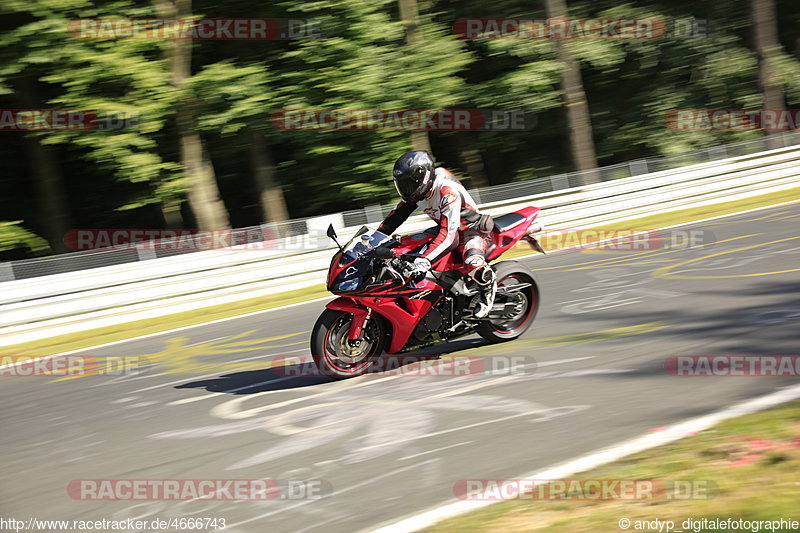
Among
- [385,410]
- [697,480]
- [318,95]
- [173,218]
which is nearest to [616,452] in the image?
[697,480]

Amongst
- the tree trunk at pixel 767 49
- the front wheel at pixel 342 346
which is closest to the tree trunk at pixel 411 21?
the tree trunk at pixel 767 49

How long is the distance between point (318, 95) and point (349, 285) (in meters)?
14.4

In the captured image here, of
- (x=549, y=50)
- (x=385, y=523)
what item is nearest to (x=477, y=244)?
(x=385, y=523)

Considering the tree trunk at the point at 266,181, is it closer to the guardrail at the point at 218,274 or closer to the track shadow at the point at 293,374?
the guardrail at the point at 218,274

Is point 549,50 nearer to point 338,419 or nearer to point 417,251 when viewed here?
point 417,251

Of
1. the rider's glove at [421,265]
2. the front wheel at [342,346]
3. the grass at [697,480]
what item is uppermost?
the rider's glove at [421,265]

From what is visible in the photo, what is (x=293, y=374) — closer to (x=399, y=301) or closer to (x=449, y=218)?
(x=399, y=301)

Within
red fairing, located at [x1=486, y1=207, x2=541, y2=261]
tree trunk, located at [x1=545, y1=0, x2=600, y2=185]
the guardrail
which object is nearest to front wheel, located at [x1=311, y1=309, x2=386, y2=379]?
red fairing, located at [x1=486, y1=207, x2=541, y2=261]

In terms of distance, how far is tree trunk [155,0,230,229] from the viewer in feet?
62.6

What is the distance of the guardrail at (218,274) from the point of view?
13.0m

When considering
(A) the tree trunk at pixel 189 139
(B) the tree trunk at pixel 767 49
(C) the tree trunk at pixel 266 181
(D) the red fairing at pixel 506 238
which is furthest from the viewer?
(B) the tree trunk at pixel 767 49

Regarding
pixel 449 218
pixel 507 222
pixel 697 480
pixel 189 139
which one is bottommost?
pixel 697 480

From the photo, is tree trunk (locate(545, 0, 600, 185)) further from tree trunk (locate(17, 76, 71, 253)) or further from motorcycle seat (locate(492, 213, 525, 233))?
motorcycle seat (locate(492, 213, 525, 233))

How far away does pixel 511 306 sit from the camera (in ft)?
26.6
